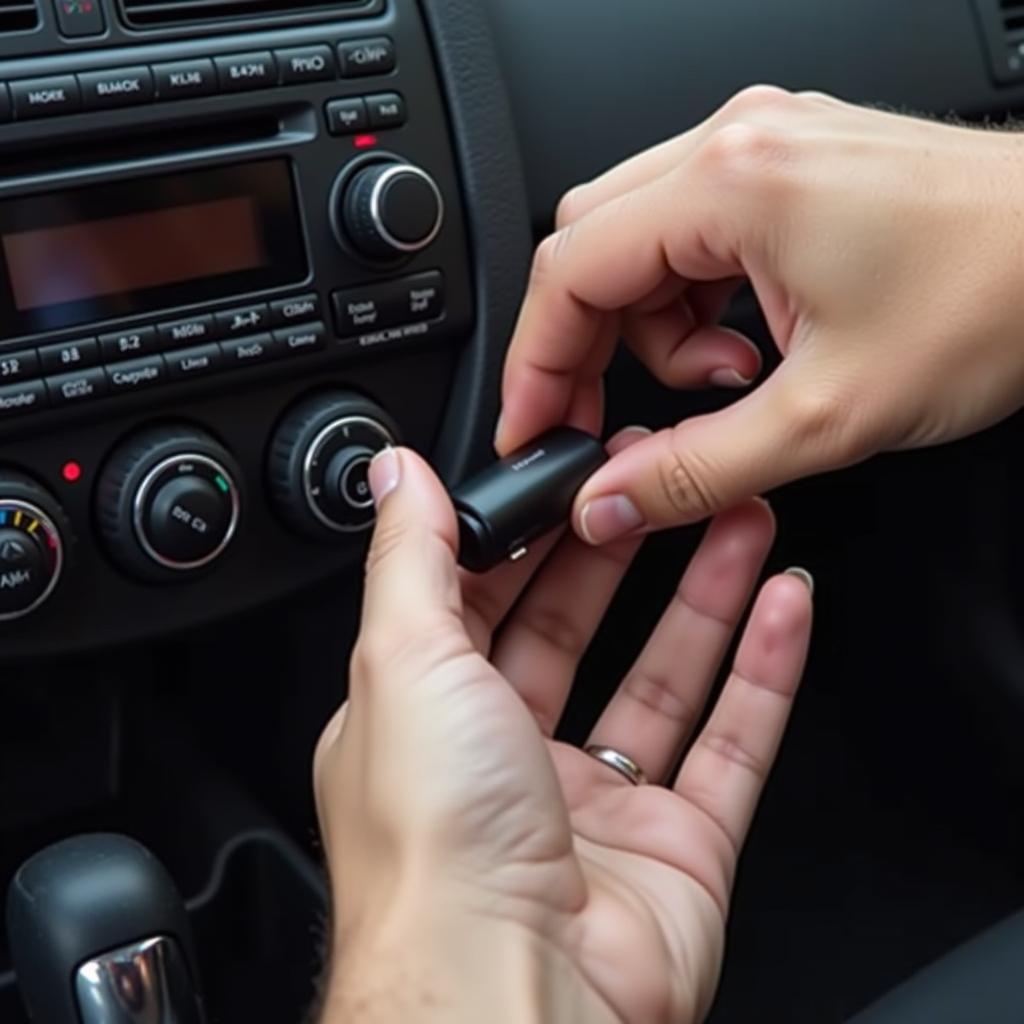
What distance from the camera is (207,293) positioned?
2.70ft

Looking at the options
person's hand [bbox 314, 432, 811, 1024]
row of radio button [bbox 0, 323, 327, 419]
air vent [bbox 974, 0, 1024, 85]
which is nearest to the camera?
person's hand [bbox 314, 432, 811, 1024]

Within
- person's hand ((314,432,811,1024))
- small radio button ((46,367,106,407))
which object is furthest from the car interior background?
person's hand ((314,432,811,1024))

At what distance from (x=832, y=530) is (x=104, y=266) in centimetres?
75

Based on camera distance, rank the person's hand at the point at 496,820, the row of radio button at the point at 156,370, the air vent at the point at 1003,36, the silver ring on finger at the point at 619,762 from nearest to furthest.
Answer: the person's hand at the point at 496,820 → the row of radio button at the point at 156,370 → the silver ring on finger at the point at 619,762 → the air vent at the point at 1003,36

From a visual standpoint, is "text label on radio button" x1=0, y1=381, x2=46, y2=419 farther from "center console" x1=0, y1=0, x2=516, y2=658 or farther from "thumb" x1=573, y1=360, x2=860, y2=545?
"thumb" x1=573, y1=360, x2=860, y2=545

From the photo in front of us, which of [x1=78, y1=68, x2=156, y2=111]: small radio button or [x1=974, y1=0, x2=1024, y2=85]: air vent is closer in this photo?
[x1=78, y1=68, x2=156, y2=111]: small radio button

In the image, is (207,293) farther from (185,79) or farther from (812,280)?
(812,280)

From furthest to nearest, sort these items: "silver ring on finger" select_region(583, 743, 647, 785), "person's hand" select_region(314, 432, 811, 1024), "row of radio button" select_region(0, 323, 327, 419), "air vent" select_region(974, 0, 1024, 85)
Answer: "air vent" select_region(974, 0, 1024, 85)
"silver ring on finger" select_region(583, 743, 647, 785)
"row of radio button" select_region(0, 323, 327, 419)
"person's hand" select_region(314, 432, 811, 1024)

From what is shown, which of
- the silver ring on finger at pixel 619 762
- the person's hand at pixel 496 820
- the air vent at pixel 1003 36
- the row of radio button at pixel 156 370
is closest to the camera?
the person's hand at pixel 496 820

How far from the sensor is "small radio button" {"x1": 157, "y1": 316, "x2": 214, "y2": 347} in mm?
807

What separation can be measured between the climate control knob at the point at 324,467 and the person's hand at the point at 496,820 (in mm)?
70

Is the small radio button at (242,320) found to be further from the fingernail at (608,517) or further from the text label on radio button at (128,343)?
the fingernail at (608,517)

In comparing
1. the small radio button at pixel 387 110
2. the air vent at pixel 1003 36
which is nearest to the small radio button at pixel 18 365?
the small radio button at pixel 387 110

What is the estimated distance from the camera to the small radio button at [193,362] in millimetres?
809
